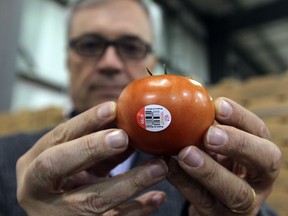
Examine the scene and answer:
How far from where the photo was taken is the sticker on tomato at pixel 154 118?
0.73m

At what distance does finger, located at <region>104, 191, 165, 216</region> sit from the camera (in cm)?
84

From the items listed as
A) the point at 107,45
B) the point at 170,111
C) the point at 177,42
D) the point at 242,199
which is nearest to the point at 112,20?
the point at 107,45

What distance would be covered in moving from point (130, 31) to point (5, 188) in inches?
35.7

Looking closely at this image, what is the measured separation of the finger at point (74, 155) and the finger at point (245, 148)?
0.19 metres

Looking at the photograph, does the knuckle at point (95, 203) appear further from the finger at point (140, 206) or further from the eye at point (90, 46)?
the eye at point (90, 46)

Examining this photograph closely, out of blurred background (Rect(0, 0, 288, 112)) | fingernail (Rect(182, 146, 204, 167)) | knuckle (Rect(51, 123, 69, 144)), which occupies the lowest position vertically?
blurred background (Rect(0, 0, 288, 112))

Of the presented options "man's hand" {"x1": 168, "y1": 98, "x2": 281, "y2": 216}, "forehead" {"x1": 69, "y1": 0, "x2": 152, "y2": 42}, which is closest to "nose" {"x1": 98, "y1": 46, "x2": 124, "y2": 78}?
"forehead" {"x1": 69, "y1": 0, "x2": 152, "y2": 42}

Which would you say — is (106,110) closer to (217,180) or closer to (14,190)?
(217,180)

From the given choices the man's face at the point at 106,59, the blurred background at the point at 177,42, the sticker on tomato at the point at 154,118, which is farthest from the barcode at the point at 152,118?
the blurred background at the point at 177,42

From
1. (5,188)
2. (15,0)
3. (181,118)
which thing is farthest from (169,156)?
(15,0)

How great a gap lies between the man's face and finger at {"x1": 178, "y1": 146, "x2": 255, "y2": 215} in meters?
0.82

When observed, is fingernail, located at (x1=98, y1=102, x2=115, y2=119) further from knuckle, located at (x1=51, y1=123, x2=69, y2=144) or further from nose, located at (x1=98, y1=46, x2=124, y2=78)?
nose, located at (x1=98, y1=46, x2=124, y2=78)

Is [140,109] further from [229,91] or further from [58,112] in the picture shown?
[58,112]

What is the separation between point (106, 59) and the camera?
1528 mm
